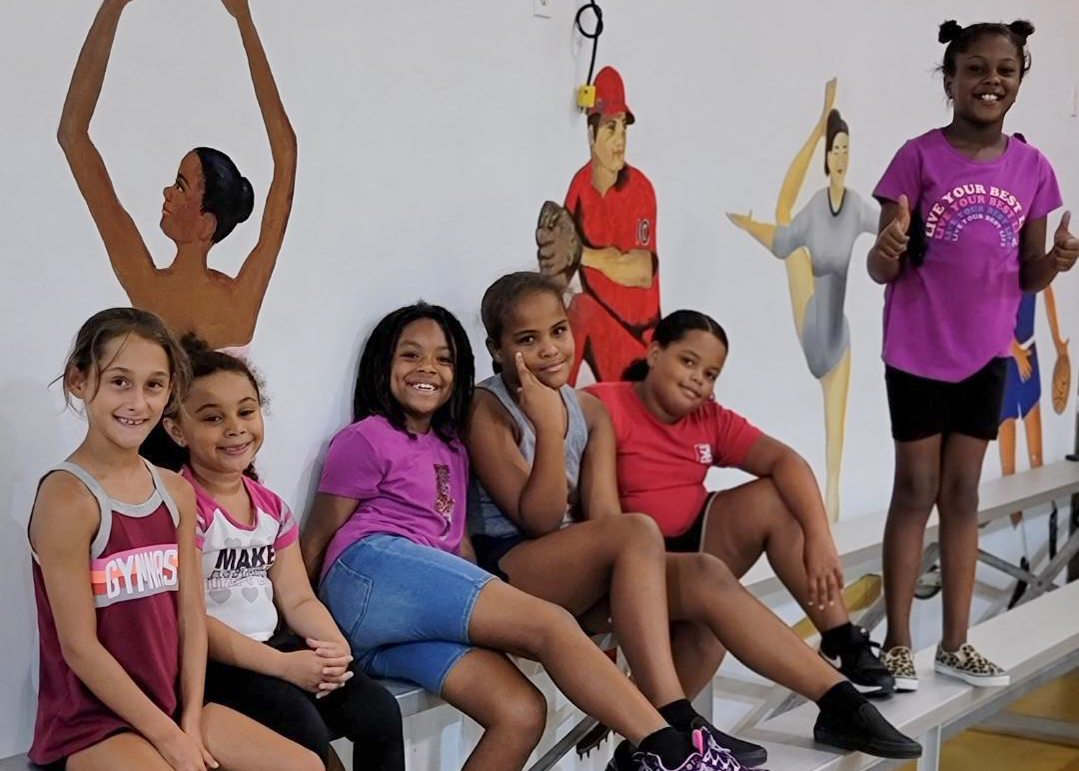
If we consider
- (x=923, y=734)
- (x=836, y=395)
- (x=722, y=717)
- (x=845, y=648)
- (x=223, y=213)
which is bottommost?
(x=722, y=717)

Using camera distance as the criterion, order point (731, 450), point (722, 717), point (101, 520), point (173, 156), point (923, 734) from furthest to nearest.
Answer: point (722, 717) < point (731, 450) < point (923, 734) < point (173, 156) < point (101, 520)

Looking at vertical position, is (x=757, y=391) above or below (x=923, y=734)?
above

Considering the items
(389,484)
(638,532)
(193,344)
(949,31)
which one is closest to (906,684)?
(638,532)

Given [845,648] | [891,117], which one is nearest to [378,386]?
[845,648]

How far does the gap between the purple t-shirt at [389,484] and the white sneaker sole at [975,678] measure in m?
1.03

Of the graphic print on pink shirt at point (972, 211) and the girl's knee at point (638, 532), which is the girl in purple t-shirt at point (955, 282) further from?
the girl's knee at point (638, 532)

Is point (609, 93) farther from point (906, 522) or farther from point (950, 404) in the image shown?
point (906, 522)

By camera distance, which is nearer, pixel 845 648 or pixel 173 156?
pixel 173 156

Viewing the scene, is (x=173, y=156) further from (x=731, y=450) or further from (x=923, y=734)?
(x=923, y=734)

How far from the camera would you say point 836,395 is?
3820 mm

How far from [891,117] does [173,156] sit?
2449 mm

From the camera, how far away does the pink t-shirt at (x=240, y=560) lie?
195 centimetres

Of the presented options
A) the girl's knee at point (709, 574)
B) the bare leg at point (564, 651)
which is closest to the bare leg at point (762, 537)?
the girl's knee at point (709, 574)

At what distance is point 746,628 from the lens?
2305mm
